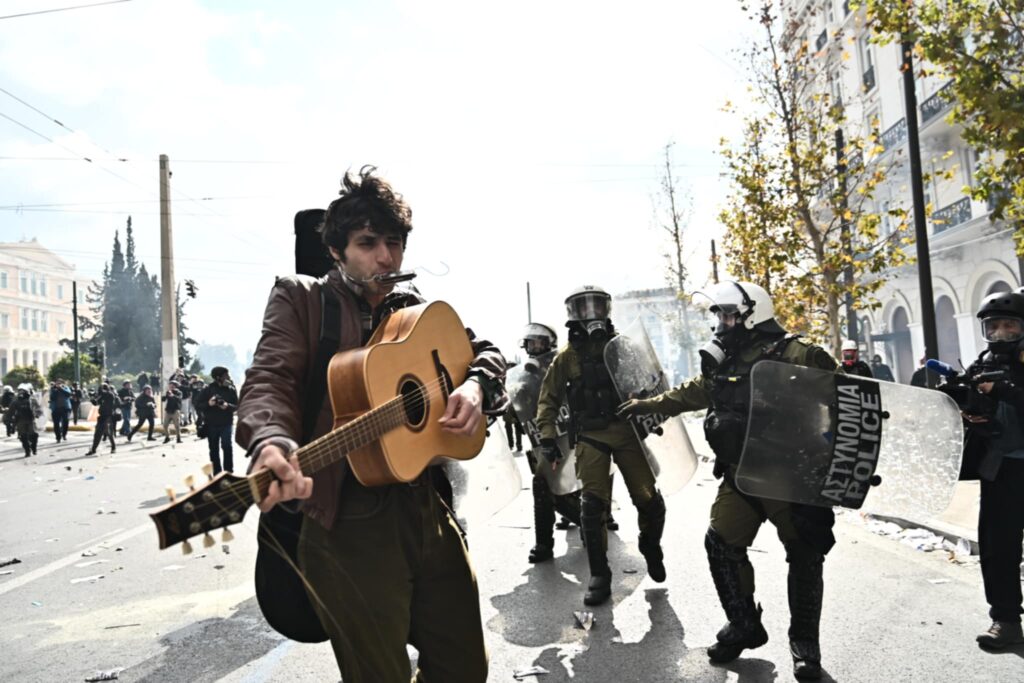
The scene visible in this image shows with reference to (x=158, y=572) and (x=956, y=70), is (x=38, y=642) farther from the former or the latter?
(x=956, y=70)

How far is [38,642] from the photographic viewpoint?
443cm

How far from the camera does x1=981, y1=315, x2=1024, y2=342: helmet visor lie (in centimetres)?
420

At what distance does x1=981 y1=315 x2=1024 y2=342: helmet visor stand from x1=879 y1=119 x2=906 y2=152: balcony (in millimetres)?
27867

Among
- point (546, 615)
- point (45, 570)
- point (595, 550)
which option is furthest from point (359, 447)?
point (45, 570)

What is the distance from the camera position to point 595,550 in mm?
5156

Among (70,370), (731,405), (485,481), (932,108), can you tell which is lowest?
(485,481)

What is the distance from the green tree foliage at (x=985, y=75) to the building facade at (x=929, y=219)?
10104 mm

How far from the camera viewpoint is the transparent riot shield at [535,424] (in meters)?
6.55

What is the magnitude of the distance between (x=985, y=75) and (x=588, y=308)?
4289 millimetres

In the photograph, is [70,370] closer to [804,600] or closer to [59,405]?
[59,405]

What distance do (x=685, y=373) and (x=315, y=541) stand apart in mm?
73223

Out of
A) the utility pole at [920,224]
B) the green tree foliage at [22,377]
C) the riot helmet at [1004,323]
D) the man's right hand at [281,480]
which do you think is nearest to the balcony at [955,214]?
the utility pole at [920,224]

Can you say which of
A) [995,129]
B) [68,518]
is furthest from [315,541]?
[68,518]

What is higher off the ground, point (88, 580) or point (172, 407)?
point (172, 407)
